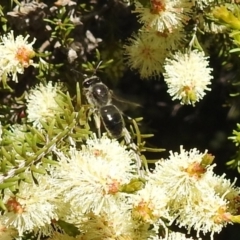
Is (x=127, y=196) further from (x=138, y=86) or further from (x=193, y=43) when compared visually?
(x=138, y=86)

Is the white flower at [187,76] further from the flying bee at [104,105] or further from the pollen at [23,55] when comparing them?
the pollen at [23,55]

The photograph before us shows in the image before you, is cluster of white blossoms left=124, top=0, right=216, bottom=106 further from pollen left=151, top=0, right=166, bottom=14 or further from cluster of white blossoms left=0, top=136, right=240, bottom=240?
cluster of white blossoms left=0, top=136, right=240, bottom=240

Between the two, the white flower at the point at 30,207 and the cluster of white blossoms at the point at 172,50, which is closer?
the white flower at the point at 30,207

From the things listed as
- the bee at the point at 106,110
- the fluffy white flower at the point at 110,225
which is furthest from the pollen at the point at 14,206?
the bee at the point at 106,110

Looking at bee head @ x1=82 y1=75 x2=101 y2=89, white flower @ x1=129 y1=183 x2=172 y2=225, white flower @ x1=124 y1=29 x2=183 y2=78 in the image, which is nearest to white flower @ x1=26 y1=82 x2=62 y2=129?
bee head @ x1=82 y1=75 x2=101 y2=89

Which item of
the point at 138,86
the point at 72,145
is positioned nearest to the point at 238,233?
the point at 138,86
